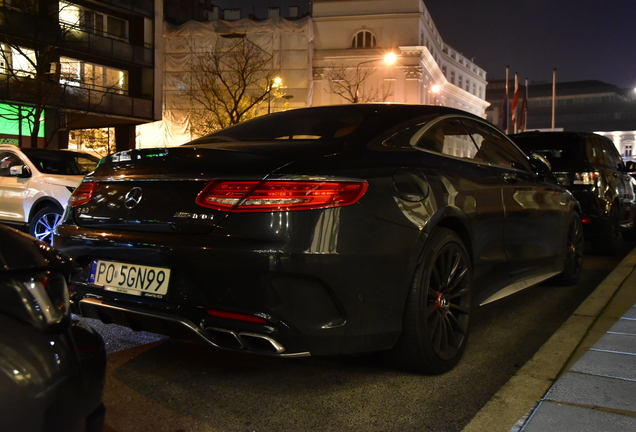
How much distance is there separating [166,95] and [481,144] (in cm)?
4951

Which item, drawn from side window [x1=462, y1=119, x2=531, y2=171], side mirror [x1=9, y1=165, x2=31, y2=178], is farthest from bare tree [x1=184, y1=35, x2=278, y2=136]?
side window [x1=462, y1=119, x2=531, y2=171]

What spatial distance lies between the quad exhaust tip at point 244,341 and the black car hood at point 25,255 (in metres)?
1.19

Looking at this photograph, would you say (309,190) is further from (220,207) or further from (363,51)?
(363,51)

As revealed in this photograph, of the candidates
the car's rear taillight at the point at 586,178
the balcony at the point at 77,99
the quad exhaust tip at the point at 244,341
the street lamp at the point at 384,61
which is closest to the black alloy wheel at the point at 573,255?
A: the car's rear taillight at the point at 586,178

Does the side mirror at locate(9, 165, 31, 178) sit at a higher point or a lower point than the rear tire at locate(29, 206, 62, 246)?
higher

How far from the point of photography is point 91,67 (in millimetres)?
30344

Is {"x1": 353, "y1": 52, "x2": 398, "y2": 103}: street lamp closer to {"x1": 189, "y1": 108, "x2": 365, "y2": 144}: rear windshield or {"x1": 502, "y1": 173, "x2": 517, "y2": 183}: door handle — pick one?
{"x1": 502, "y1": 173, "x2": 517, "y2": 183}: door handle

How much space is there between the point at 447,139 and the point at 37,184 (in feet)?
22.3

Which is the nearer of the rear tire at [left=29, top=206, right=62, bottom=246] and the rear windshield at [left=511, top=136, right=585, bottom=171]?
the rear windshield at [left=511, top=136, right=585, bottom=171]

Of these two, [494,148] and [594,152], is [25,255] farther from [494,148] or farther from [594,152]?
[594,152]

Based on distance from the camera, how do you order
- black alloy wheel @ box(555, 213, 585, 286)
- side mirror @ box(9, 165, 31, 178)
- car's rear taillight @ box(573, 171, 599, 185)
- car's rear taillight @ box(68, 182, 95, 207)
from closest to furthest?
car's rear taillight @ box(68, 182, 95, 207)
black alloy wheel @ box(555, 213, 585, 286)
car's rear taillight @ box(573, 171, 599, 185)
side mirror @ box(9, 165, 31, 178)

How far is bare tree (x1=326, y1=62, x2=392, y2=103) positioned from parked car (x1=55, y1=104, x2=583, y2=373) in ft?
169

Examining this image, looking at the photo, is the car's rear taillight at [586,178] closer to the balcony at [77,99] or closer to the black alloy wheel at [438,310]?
the black alloy wheel at [438,310]

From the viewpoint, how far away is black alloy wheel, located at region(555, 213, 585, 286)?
5734 millimetres
